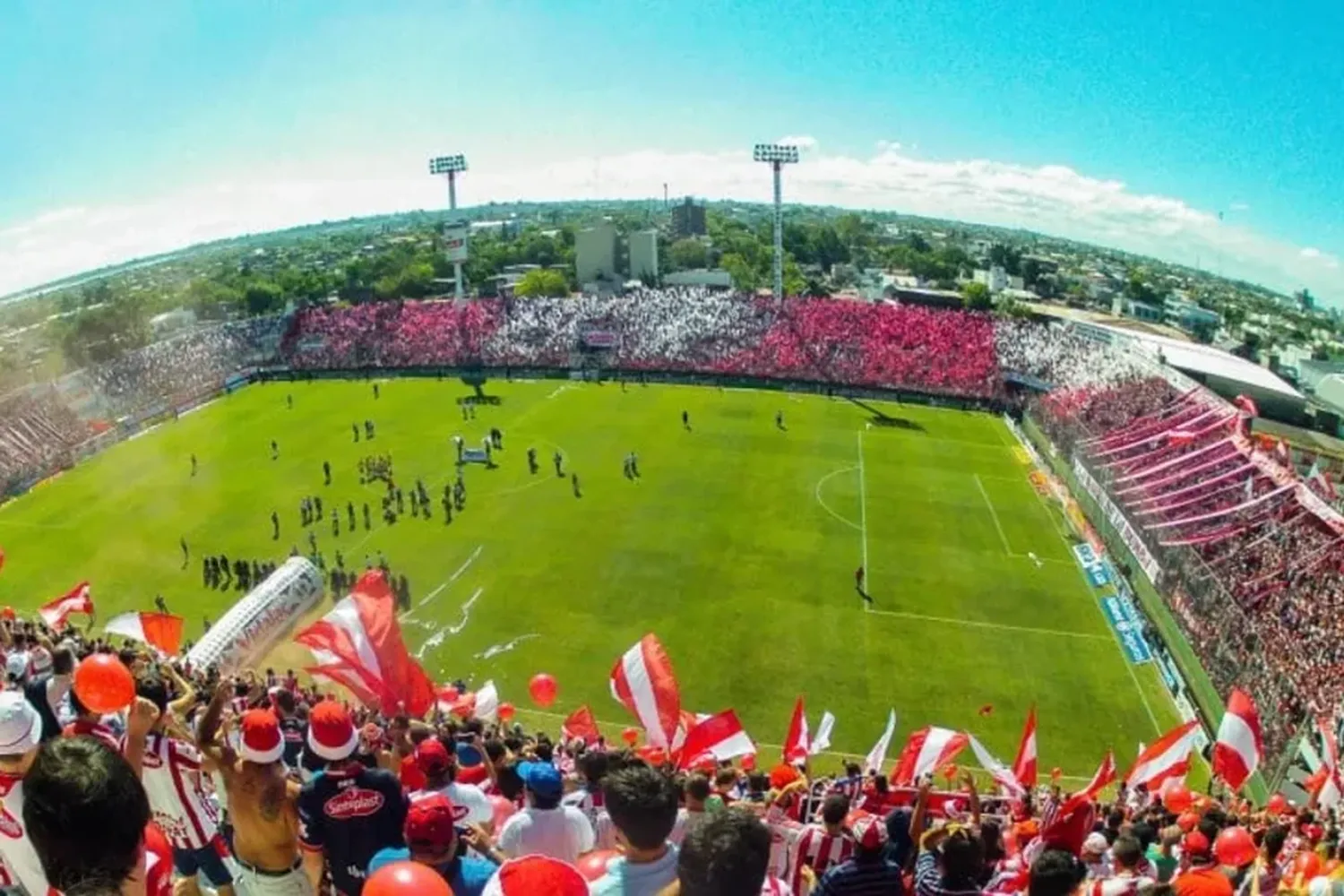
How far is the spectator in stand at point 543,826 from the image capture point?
6.36 m

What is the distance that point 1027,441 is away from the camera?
45.0 metres

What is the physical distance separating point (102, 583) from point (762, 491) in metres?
21.9

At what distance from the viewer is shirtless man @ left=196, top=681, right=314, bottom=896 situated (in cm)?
646

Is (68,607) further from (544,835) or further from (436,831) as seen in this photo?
(436,831)

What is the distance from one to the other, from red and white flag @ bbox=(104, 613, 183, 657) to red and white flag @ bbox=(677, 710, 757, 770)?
805cm

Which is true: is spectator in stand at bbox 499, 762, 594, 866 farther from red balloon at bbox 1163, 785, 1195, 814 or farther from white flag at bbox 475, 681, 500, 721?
red balloon at bbox 1163, 785, 1195, 814

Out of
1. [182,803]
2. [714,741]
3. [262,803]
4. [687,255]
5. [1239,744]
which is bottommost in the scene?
[1239,744]

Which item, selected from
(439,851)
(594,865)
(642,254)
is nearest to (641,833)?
(594,865)

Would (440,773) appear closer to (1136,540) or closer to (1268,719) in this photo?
(1268,719)

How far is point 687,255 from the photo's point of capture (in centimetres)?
15288

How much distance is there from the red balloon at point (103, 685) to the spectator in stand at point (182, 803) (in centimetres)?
14

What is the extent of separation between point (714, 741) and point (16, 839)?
8119 millimetres

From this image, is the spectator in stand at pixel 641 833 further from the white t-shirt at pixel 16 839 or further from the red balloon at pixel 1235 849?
the red balloon at pixel 1235 849

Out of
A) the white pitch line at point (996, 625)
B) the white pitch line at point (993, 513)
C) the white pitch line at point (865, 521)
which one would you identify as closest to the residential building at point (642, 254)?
the white pitch line at point (865, 521)
